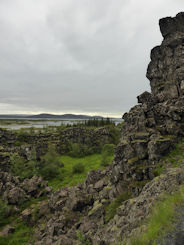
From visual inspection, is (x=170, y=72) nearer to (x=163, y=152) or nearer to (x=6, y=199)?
(x=163, y=152)

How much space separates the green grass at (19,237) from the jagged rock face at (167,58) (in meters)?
47.9

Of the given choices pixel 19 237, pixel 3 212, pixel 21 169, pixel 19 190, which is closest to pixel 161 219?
pixel 19 237

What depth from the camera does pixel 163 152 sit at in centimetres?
2630

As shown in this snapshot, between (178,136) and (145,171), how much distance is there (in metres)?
10.4

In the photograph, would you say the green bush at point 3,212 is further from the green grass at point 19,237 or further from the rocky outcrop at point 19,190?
the green grass at point 19,237

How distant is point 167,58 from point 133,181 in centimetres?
3979

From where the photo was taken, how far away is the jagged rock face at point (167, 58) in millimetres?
38938

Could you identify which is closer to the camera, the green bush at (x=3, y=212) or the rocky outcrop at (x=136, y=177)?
the rocky outcrop at (x=136, y=177)

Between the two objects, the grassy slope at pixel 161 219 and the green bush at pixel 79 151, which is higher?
the grassy slope at pixel 161 219

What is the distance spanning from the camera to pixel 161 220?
42.6 ft

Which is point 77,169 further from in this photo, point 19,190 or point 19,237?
point 19,237

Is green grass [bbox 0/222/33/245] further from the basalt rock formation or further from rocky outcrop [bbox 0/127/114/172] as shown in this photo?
rocky outcrop [bbox 0/127/114/172]

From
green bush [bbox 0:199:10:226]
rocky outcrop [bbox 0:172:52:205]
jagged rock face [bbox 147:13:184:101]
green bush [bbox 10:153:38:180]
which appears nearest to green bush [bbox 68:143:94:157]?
green bush [bbox 10:153:38:180]

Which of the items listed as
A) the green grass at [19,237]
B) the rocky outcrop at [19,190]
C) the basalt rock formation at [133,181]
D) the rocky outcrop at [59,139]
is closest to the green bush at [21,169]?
the rocky outcrop at [19,190]
